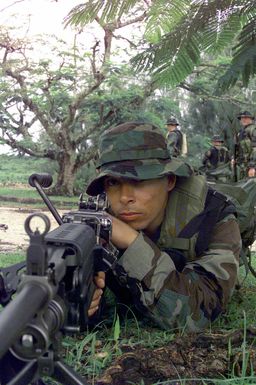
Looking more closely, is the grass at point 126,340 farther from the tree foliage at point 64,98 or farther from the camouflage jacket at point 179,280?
the tree foliage at point 64,98

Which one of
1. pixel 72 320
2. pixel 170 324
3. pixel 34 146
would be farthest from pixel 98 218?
pixel 34 146

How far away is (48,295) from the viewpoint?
2.99 feet

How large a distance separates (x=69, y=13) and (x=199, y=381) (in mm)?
1561

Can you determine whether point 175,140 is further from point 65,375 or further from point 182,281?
point 65,375

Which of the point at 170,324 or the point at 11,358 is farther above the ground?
the point at 11,358

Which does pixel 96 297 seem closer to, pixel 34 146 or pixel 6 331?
pixel 6 331

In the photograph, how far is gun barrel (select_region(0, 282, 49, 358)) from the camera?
809mm

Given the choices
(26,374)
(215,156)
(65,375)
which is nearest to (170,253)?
(65,375)

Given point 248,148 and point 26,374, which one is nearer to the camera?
point 26,374

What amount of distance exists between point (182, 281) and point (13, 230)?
25.3ft

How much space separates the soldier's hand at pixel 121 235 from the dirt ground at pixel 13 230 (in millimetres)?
3296

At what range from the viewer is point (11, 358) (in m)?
1.21

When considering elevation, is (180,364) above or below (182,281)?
below

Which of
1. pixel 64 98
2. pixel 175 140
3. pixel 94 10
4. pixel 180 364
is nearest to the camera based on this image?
pixel 180 364
